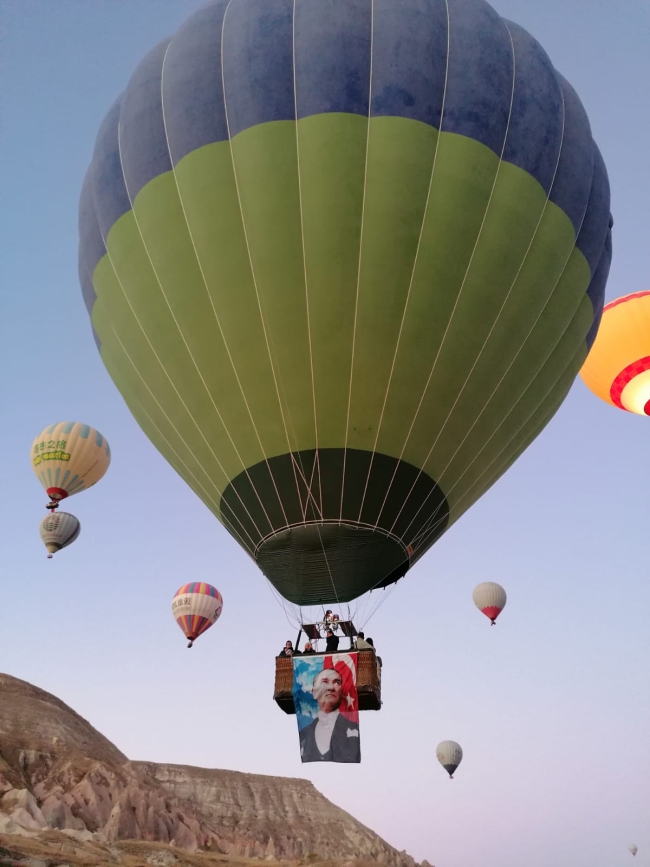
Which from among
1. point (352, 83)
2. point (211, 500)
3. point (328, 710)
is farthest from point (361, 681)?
point (352, 83)

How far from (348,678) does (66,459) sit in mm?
14557

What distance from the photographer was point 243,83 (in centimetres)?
1012

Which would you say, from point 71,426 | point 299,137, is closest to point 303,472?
point 299,137

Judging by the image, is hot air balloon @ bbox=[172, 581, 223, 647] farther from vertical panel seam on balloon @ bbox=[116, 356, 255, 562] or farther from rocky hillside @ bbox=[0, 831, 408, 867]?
vertical panel seam on balloon @ bbox=[116, 356, 255, 562]

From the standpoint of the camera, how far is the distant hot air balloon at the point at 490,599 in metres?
26.0

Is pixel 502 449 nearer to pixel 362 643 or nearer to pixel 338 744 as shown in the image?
A: pixel 362 643

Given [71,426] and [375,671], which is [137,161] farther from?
[71,426]

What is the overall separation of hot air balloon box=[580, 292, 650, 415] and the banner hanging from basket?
1013 cm

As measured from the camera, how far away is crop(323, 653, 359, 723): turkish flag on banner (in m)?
9.14

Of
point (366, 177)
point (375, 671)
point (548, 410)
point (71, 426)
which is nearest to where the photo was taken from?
point (375, 671)

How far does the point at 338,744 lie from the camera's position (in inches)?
360

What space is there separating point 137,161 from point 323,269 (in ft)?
9.78

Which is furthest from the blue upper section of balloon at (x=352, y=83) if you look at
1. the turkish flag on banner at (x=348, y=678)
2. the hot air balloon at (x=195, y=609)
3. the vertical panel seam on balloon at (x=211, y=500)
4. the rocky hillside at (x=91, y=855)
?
the hot air balloon at (x=195, y=609)

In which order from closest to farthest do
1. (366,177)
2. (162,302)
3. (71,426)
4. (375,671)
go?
(375,671)
(366,177)
(162,302)
(71,426)
